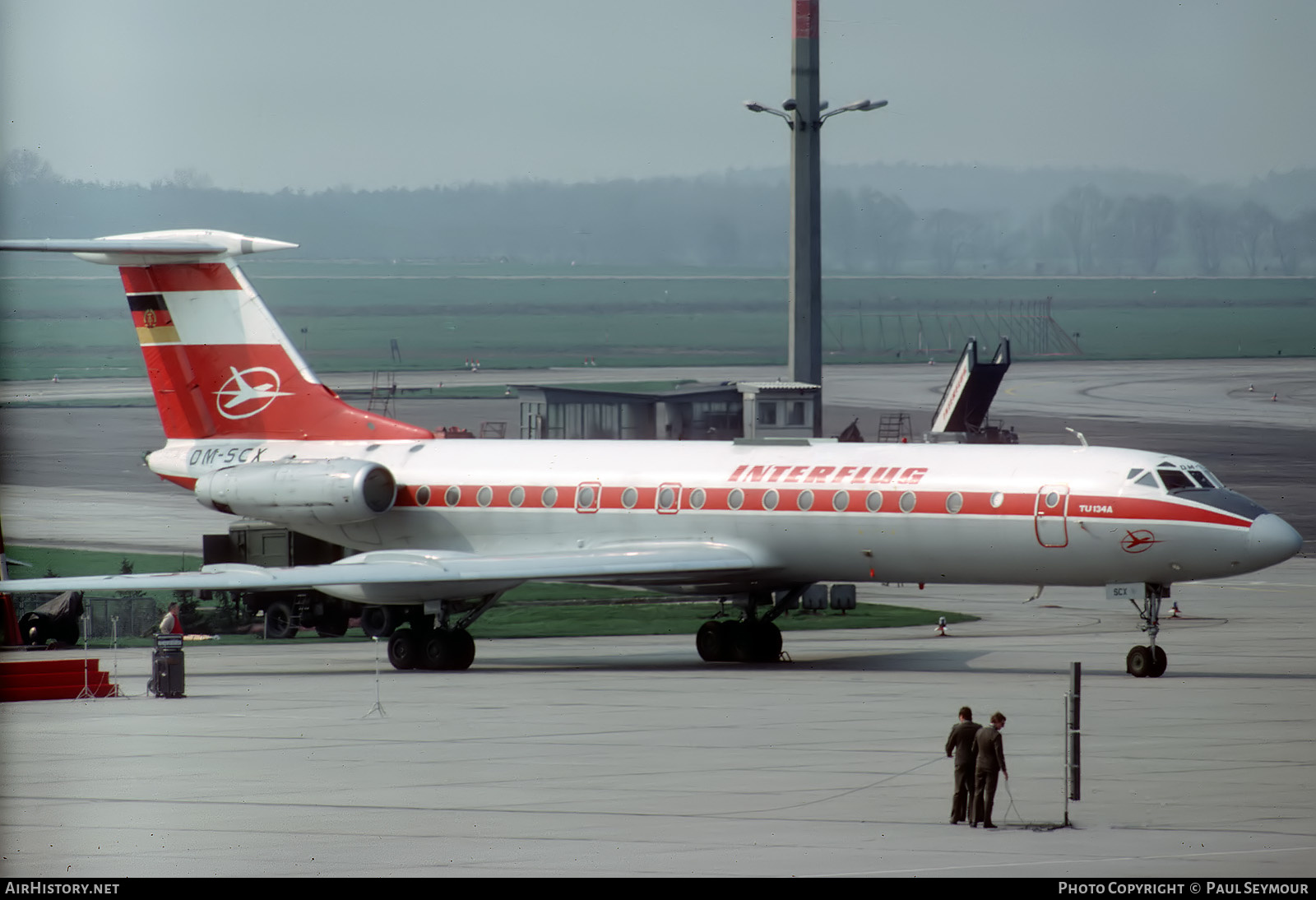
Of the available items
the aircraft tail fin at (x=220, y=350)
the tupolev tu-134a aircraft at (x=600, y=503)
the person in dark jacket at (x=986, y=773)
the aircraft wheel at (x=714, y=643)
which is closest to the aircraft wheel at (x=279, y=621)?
the tupolev tu-134a aircraft at (x=600, y=503)

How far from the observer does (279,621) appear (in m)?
37.5

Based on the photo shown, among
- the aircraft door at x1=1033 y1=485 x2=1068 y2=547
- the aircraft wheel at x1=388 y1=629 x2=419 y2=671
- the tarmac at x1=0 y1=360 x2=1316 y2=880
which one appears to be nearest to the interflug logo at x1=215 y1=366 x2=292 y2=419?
the tarmac at x1=0 y1=360 x2=1316 y2=880

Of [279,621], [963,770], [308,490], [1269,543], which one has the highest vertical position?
[308,490]

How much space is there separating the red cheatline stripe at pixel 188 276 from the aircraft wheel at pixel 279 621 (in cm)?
750

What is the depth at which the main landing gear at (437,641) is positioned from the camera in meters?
29.2

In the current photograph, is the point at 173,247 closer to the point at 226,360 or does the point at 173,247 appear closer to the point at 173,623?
the point at 226,360

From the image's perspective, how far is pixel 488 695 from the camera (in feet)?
82.1

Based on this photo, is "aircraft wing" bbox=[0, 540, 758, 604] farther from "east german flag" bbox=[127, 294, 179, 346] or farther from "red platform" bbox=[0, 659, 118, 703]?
"east german flag" bbox=[127, 294, 179, 346]

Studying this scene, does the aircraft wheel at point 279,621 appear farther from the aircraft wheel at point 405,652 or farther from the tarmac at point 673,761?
the aircraft wheel at point 405,652

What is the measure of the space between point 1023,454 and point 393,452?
11.3 meters

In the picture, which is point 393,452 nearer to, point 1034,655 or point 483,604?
point 483,604

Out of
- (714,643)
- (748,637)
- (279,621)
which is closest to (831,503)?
(748,637)

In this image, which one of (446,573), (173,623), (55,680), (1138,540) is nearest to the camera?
(55,680)

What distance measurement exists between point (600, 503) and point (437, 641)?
11.4ft
